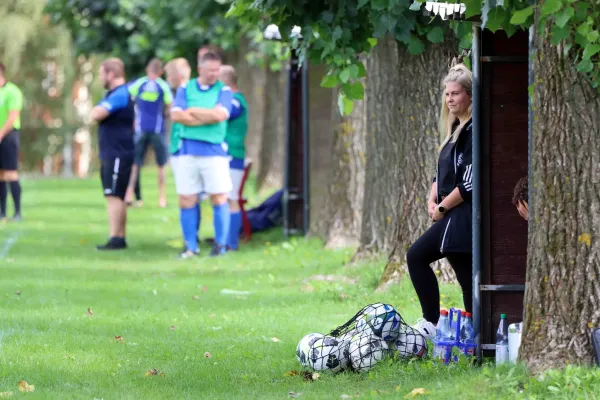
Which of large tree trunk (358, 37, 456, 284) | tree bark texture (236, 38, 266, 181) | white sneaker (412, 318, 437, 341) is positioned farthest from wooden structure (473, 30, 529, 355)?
tree bark texture (236, 38, 266, 181)

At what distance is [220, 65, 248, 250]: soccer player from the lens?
15.8 m

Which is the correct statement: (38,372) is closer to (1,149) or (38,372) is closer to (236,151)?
(236,151)

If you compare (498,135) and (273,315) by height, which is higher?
(498,135)

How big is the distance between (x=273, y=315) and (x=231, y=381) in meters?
2.82

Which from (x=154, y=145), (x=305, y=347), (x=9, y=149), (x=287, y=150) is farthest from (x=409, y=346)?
(x=154, y=145)

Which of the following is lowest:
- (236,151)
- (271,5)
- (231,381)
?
(231,381)

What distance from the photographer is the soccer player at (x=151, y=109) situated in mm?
21516

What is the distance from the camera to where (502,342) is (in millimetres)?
7195

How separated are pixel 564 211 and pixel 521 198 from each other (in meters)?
0.73

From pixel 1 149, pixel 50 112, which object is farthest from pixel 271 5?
pixel 50 112

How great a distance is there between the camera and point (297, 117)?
58.1 ft

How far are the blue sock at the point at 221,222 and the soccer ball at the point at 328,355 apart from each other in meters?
7.41

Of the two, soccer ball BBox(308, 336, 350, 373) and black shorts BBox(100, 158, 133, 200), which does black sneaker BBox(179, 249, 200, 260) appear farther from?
soccer ball BBox(308, 336, 350, 373)

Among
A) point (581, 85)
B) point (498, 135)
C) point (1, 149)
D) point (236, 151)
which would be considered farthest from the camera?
point (1, 149)
